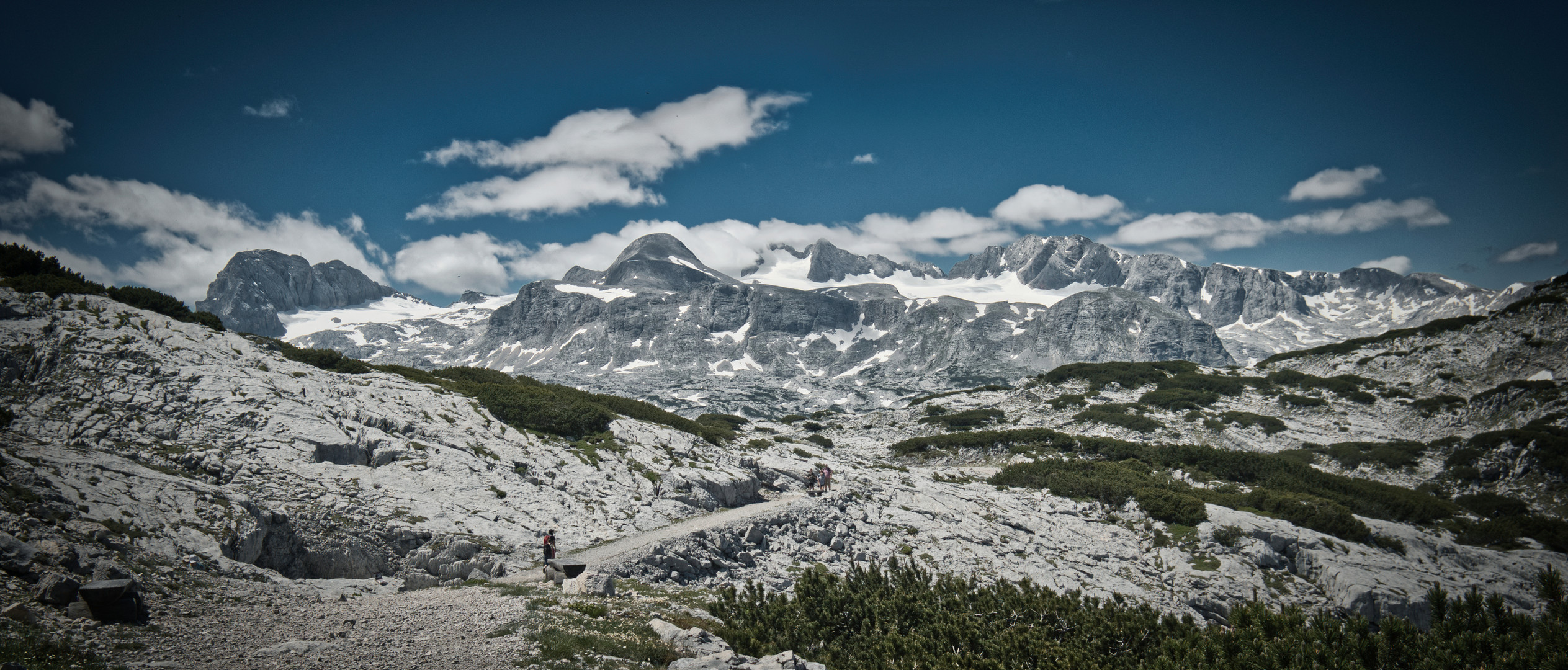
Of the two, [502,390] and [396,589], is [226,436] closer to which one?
[396,589]

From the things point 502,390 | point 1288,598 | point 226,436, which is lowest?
point 1288,598

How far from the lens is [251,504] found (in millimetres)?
21562

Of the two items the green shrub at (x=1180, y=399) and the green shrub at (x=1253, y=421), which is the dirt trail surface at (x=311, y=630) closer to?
the green shrub at (x=1253, y=421)

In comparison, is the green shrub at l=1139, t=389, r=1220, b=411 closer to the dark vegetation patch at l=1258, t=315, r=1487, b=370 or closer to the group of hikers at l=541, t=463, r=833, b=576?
the dark vegetation patch at l=1258, t=315, r=1487, b=370

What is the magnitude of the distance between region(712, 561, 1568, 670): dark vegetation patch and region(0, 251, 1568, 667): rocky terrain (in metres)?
3.66

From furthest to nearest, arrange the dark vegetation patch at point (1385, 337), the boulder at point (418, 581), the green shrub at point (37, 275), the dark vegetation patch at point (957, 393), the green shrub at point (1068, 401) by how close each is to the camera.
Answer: the dark vegetation patch at point (957, 393), the green shrub at point (1068, 401), the dark vegetation patch at point (1385, 337), the green shrub at point (37, 275), the boulder at point (418, 581)

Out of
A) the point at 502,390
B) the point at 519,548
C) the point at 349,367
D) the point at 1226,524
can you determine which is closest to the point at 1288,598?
the point at 1226,524

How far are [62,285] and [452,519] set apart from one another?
26453mm

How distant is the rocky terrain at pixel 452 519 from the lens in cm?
1523

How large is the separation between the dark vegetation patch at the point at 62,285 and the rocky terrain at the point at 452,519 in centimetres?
179

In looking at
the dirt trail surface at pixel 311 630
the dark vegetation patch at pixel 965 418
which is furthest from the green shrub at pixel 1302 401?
the dirt trail surface at pixel 311 630

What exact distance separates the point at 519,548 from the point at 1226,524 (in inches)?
1604

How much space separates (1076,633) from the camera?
749 inches

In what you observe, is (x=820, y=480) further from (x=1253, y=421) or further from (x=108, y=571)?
(x=1253, y=421)
